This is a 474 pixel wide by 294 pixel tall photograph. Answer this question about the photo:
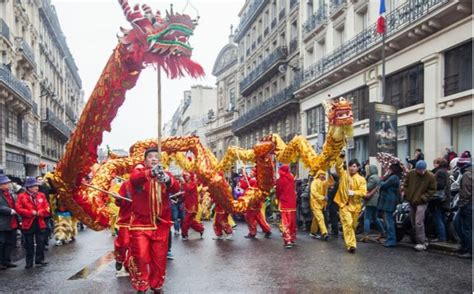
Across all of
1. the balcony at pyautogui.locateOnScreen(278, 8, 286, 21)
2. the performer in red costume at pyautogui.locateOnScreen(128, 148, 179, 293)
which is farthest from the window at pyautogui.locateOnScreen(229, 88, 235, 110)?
the performer in red costume at pyautogui.locateOnScreen(128, 148, 179, 293)

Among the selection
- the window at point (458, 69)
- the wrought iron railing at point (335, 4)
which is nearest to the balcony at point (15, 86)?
the wrought iron railing at point (335, 4)

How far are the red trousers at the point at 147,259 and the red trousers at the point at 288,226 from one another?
5124 millimetres

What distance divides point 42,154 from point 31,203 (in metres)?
30.9

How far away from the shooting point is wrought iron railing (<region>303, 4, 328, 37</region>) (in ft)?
87.5

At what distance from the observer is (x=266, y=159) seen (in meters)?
11.8

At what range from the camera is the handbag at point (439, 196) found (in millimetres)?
9931

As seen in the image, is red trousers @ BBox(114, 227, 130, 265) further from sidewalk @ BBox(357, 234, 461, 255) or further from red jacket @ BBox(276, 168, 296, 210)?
sidewalk @ BBox(357, 234, 461, 255)

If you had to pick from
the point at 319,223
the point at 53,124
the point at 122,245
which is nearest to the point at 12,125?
the point at 53,124

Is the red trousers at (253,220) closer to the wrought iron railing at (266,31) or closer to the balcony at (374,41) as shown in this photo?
the balcony at (374,41)

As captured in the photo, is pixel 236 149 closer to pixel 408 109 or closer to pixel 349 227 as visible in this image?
pixel 349 227

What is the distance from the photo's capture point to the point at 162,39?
242 inches

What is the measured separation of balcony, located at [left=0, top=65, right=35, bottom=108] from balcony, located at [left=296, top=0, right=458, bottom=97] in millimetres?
15014

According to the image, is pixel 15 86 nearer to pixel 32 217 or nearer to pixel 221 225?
pixel 221 225

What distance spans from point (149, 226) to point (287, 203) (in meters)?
5.65
